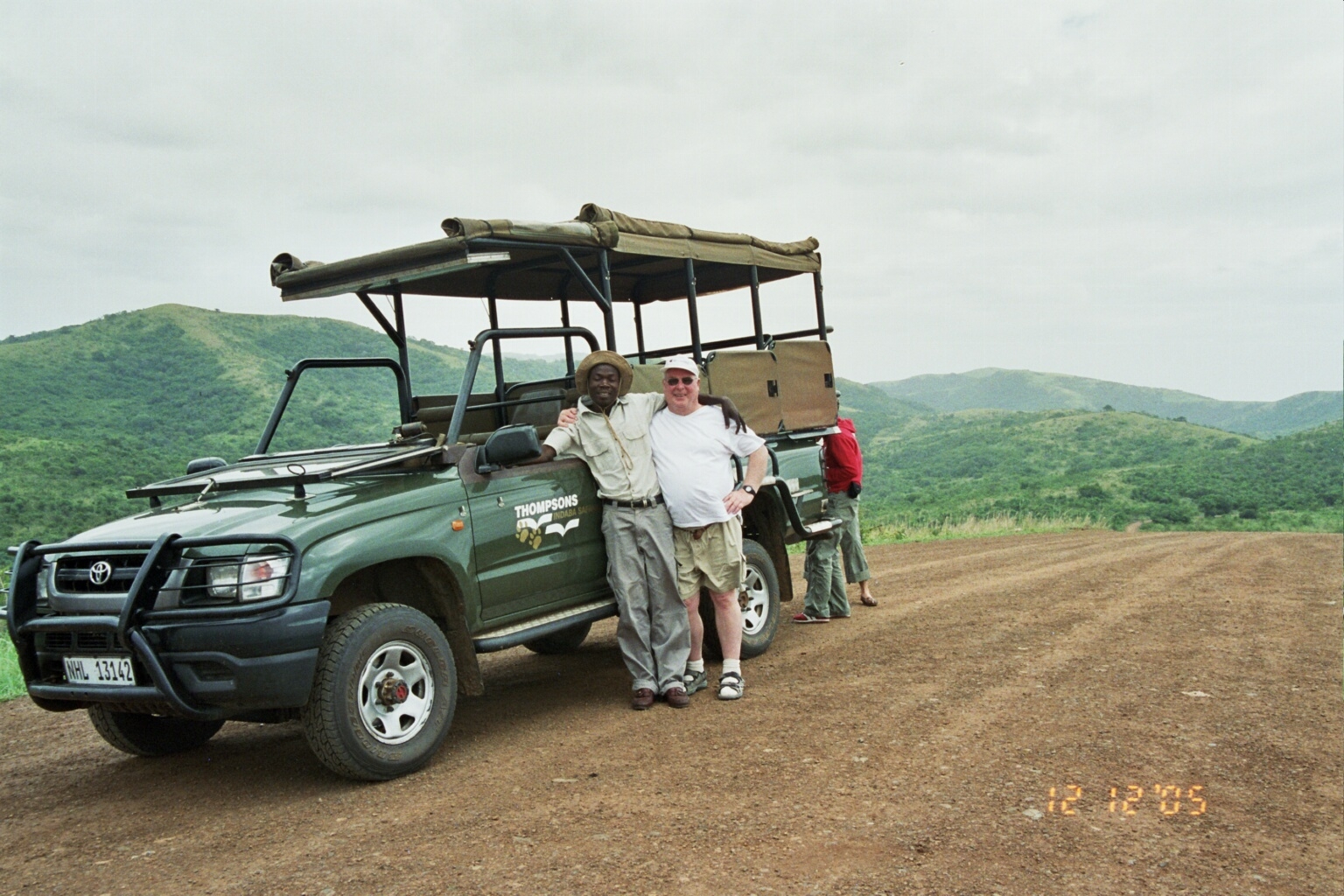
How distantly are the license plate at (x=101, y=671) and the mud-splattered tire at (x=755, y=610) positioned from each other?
3589 millimetres

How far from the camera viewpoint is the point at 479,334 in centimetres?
630

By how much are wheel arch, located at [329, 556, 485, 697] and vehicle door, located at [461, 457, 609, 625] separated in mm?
153

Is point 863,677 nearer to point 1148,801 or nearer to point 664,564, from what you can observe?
point 664,564

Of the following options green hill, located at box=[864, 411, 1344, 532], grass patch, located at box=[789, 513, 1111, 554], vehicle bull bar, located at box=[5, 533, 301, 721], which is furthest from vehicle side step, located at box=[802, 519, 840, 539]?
green hill, located at box=[864, 411, 1344, 532]

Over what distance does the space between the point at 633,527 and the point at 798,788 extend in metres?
2.06

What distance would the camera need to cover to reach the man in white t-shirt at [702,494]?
6227 mm

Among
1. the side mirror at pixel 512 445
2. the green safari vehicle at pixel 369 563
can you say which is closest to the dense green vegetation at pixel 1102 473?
the green safari vehicle at pixel 369 563

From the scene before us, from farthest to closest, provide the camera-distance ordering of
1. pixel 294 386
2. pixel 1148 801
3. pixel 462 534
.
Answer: pixel 294 386 → pixel 462 534 → pixel 1148 801

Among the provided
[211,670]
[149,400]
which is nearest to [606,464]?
[211,670]

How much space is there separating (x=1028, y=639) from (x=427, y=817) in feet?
15.4

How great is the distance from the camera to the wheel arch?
532 cm

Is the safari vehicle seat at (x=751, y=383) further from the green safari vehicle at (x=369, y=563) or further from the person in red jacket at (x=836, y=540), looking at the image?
the person in red jacket at (x=836, y=540)

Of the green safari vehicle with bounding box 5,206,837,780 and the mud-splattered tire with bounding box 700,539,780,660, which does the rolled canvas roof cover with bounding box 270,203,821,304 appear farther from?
the mud-splattered tire with bounding box 700,539,780,660

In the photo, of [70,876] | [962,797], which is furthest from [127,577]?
[962,797]
